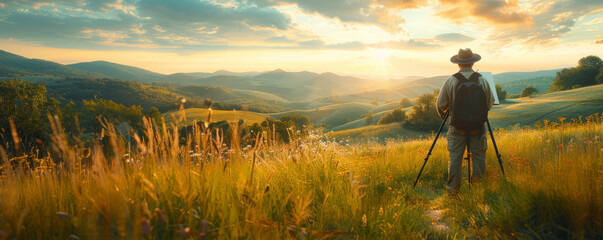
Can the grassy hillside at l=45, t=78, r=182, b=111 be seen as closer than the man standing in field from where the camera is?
No

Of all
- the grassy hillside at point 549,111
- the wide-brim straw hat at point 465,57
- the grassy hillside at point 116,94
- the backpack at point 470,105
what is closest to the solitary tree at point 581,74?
the grassy hillside at point 549,111

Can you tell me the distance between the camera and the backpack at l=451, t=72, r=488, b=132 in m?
5.51

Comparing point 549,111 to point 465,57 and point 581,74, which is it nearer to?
point 465,57

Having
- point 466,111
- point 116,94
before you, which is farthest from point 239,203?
point 116,94

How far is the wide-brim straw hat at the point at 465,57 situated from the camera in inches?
230

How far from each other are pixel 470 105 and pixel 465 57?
1.08 m

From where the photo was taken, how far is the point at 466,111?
18.2ft

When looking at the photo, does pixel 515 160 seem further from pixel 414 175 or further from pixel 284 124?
pixel 284 124

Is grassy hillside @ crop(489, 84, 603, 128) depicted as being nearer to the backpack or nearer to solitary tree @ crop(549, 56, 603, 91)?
solitary tree @ crop(549, 56, 603, 91)

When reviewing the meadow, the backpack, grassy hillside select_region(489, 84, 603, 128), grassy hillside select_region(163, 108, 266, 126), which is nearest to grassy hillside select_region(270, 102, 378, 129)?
grassy hillside select_region(163, 108, 266, 126)

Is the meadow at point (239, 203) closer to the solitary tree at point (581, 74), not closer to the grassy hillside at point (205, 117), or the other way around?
the grassy hillside at point (205, 117)

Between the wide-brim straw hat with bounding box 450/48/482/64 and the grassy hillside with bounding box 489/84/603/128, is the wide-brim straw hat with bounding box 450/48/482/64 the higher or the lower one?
the higher one

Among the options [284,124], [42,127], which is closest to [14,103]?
[42,127]

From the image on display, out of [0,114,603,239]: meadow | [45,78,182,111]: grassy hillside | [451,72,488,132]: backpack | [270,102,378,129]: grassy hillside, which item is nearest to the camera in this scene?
[0,114,603,239]: meadow
